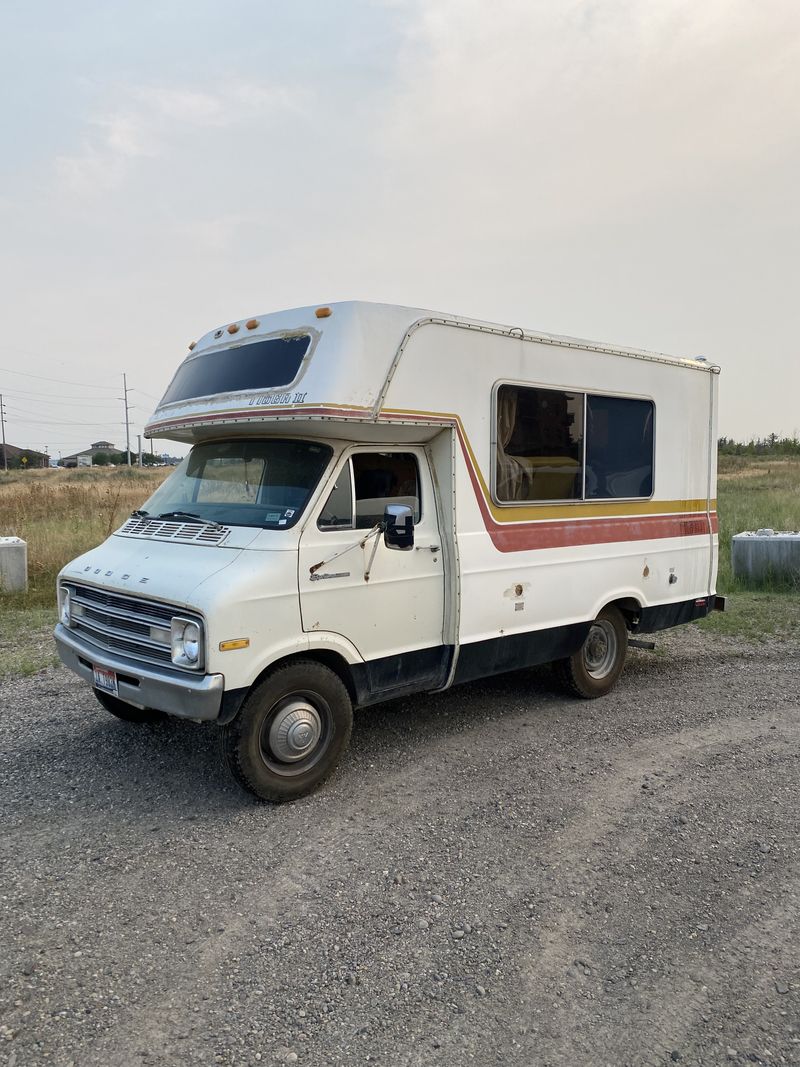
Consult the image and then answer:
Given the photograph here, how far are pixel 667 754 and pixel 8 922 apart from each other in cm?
409

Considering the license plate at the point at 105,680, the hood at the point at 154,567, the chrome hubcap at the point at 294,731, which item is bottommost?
the chrome hubcap at the point at 294,731

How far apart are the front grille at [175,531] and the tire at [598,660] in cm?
319

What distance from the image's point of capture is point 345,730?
4.80m

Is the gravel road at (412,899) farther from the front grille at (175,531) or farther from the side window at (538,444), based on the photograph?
the side window at (538,444)

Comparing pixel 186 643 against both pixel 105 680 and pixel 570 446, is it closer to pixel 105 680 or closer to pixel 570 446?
pixel 105 680

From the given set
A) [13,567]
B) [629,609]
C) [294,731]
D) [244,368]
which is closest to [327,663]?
[294,731]

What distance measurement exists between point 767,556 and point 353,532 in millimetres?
8255

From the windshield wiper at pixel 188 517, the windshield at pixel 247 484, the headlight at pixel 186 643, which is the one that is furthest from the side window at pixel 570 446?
the headlight at pixel 186 643

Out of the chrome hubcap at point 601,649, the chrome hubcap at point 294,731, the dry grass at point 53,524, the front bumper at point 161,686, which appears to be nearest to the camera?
the front bumper at point 161,686

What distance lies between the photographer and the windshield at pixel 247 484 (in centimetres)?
481

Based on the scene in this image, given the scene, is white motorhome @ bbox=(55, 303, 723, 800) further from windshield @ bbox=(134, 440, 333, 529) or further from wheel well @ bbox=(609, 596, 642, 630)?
wheel well @ bbox=(609, 596, 642, 630)

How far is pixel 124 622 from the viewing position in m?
4.69

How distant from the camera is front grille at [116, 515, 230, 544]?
188 inches

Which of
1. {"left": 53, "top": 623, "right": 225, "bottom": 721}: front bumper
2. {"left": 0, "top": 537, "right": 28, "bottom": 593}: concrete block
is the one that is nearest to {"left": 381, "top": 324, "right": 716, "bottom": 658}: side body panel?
{"left": 53, "top": 623, "right": 225, "bottom": 721}: front bumper
